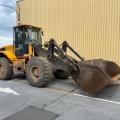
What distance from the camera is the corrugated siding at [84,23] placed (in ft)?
44.2

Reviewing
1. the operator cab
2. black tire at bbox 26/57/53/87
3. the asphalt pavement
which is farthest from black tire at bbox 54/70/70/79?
black tire at bbox 26/57/53/87

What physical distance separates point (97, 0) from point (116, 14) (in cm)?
131

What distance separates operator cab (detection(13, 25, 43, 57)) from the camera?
12.4 m

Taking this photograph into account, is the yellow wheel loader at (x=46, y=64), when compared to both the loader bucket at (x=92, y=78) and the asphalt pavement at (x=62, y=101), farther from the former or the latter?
the asphalt pavement at (x=62, y=101)

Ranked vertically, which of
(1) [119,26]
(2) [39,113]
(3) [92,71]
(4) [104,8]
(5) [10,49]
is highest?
(4) [104,8]

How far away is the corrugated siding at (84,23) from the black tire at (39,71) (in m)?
3.97

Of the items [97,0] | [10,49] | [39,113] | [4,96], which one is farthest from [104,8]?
[39,113]

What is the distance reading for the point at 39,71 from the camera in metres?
10.9

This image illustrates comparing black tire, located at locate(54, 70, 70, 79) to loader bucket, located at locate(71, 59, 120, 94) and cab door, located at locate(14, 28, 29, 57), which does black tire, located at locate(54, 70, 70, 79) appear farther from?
loader bucket, located at locate(71, 59, 120, 94)

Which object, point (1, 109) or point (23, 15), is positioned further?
point (23, 15)

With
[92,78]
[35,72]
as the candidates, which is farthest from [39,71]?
[92,78]

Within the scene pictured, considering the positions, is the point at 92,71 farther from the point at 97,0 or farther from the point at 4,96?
the point at 97,0

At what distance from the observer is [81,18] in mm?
14617

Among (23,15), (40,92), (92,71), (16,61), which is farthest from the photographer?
(23,15)
